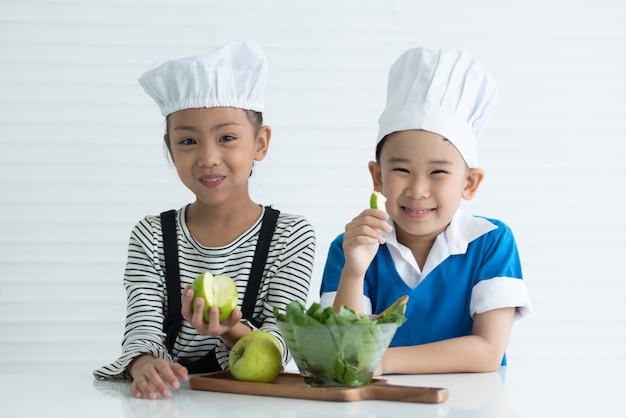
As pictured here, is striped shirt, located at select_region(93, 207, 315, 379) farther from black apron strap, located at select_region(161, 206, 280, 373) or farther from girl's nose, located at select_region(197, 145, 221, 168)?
girl's nose, located at select_region(197, 145, 221, 168)

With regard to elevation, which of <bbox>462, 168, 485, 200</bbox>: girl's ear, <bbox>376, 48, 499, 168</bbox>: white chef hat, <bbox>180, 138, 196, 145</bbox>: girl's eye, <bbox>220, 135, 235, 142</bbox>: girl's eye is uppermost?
<bbox>376, 48, 499, 168</bbox>: white chef hat

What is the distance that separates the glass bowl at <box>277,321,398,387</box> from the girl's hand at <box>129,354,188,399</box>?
0.19m

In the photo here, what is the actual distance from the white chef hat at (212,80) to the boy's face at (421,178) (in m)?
0.30

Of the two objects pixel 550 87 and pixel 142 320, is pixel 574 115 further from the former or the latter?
pixel 142 320

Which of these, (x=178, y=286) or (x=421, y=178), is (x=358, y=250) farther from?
(x=178, y=286)

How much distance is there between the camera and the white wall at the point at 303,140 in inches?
129

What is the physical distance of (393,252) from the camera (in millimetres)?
1896

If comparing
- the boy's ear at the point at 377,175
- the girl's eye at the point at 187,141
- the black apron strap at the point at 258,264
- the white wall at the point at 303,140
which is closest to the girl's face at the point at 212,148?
the girl's eye at the point at 187,141

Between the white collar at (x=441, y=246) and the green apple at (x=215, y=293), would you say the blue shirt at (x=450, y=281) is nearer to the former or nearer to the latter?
the white collar at (x=441, y=246)

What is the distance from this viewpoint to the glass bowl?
51.1 inches

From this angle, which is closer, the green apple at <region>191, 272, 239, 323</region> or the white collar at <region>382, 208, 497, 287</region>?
the green apple at <region>191, 272, 239, 323</region>

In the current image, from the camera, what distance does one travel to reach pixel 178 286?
1798 mm

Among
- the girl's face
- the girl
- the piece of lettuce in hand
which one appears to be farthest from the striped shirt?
the piece of lettuce in hand

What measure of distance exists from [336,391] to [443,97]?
0.71 meters
